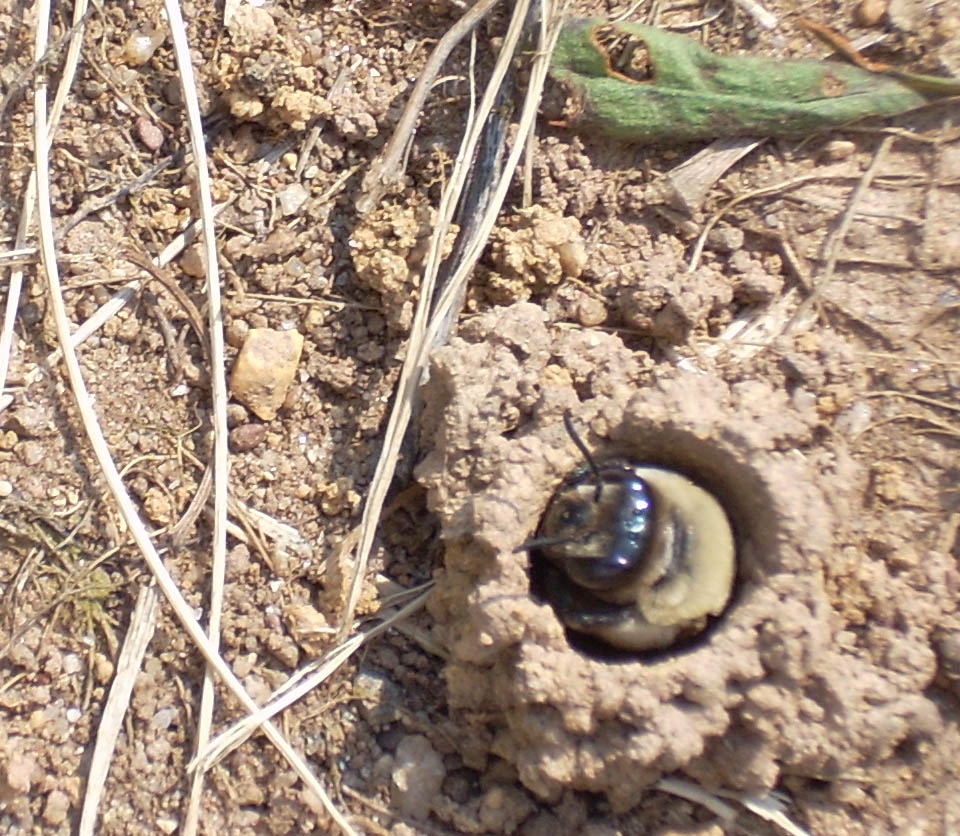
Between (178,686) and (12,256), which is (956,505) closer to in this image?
(178,686)

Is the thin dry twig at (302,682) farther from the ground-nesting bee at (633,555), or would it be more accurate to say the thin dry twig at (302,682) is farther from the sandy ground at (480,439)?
the ground-nesting bee at (633,555)

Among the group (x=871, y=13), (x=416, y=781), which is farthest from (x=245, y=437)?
(x=871, y=13)

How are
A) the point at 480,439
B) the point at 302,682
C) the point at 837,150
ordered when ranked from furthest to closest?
the point at 837,150 < the point at 302,682 < the point at 480,439

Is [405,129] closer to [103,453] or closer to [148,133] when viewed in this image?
[148,133]

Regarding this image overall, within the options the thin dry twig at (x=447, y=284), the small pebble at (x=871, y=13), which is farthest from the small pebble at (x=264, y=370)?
the small pebble at (x=871, y=13)

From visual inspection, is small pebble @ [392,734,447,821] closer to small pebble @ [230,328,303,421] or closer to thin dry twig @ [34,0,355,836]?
thin dry twig @ [34,0,355,836]

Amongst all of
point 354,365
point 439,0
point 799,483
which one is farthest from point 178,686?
point 439,0
